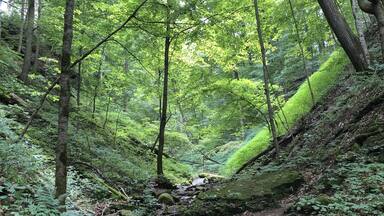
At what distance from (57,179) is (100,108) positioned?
13.8 metres

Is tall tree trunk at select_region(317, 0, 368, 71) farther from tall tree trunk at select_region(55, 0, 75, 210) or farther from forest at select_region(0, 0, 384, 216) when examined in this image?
tall tree trunk at select_region(55, 0, 75, 210)

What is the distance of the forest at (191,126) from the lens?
562cm

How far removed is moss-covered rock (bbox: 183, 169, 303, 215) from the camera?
736 centimetres

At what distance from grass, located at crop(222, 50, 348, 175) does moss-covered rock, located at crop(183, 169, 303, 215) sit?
6.48 meters

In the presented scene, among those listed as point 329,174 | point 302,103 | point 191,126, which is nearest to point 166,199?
point 329,174

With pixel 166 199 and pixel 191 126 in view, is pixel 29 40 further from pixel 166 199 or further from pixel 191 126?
pixel 191 126

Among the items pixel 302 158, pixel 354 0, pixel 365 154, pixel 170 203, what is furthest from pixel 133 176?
pixel 354 0

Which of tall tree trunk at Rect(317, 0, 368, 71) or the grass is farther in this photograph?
the grass

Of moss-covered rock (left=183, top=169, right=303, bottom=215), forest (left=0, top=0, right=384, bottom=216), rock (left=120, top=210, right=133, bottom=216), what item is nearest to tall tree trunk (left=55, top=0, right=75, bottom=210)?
forest (left=0, top=0, right=384, bottom=216)

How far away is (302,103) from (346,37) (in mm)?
5294

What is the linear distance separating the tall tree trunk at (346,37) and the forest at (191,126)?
0.10ft

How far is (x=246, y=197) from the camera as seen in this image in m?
7.57

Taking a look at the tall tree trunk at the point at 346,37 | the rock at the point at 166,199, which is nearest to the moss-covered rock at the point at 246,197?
the rock at the point at 166,199

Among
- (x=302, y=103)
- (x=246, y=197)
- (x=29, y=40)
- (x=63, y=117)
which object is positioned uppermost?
(x=29, y=40)
